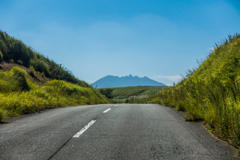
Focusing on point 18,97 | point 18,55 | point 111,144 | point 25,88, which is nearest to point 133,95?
point 18,55

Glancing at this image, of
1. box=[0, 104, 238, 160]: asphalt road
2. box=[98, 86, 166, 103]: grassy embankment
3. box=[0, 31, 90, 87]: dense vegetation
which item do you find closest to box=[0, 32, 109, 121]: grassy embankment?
box=[0, 31, 90, 87]: dense vegetation

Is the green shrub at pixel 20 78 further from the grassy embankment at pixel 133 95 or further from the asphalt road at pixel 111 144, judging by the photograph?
the grassy embankment at pixel 133 95

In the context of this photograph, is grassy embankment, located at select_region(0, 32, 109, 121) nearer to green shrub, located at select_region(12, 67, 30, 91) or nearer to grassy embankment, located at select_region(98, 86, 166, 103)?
green shrub, located at select_region(12, 67, 30, 91)

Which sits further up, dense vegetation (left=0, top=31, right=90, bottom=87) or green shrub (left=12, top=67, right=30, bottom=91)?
dense vegetation (left=0, top=31, right=90, bottom=87)

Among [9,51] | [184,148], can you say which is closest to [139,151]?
[184,148]

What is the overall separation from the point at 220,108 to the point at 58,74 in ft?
66.7

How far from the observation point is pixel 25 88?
1241 centimetres

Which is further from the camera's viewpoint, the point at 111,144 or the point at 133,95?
the point at 133,95

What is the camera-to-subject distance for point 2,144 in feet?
12.5

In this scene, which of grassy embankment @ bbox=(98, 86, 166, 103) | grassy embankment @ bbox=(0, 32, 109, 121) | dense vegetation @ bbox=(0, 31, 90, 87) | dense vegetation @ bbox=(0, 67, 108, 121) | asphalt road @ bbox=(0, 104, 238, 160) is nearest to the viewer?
asphalt road @ bbox=(0, 104, 238, 160)

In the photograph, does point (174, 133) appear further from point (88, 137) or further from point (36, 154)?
point (36, 154)

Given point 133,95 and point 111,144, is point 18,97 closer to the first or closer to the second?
point 111,144

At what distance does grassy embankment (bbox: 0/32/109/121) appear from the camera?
27.8ft

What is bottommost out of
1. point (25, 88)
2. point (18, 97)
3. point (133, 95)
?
point (18, 97)
